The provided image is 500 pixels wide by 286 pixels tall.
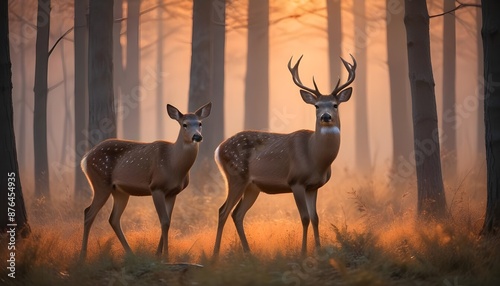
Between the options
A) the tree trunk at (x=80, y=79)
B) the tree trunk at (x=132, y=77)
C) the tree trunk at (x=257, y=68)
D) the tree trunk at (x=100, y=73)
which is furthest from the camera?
the tree trunk at (x=132, y=77)

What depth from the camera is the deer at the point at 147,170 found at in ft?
29.1

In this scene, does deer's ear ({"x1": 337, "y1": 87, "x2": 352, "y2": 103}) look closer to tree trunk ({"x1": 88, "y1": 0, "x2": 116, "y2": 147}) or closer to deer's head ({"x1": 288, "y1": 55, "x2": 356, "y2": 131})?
deer's head ({"x1": 288, "y1": 55, "x2": 356, "y2": 131})

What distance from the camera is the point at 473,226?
8.82 meters

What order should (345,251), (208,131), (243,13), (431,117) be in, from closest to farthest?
1. (345,251)
2. (431,117)
3. (208,131)
4. (243,13)

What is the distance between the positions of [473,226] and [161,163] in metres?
4.29

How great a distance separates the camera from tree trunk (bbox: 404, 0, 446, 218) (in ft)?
34.2

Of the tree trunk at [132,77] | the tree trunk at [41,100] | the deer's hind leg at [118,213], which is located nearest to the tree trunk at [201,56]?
the tree trunk at [41,100]

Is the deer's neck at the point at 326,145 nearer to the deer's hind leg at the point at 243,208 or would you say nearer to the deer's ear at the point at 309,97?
the deer's ear at the point at 309,97

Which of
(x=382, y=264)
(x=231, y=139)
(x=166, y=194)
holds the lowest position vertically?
(x=382, y=264)

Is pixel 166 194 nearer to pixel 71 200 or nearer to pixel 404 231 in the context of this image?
pixel 404 231

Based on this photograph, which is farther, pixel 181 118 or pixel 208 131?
pixel 208 131

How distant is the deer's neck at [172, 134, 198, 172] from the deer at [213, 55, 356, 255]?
888mm

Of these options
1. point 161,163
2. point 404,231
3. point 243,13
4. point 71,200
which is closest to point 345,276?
point 404,231

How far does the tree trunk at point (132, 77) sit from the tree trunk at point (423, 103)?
44.4 ft
